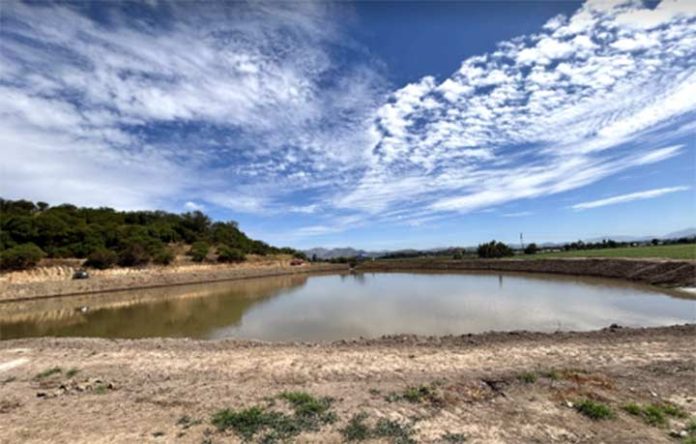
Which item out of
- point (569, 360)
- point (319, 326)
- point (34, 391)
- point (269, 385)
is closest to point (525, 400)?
point (569, 360)

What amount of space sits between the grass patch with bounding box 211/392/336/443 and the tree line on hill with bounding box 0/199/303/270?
144ft

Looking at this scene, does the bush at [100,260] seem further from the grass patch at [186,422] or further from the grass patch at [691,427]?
the grass patch at [691,427]

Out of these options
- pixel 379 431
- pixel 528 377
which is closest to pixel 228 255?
pixel 528 377

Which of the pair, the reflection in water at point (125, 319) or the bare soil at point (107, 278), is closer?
the reflection in water at point (125, 319)

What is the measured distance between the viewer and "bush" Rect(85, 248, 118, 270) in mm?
45312

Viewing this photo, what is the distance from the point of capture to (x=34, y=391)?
7.12 meters

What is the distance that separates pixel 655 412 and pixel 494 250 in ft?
194

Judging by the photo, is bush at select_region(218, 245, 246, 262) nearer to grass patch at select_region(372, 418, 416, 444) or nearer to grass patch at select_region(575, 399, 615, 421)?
grass patch at select_region(372, 418, 416, 444)

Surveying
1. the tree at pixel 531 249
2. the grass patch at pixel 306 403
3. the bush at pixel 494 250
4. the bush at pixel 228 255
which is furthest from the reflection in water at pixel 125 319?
the tree at pixel 531 249

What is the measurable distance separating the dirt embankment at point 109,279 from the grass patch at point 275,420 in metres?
35.1

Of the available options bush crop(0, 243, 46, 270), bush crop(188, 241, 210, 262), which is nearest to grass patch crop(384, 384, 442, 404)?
bush crop(0, 243, 46, 270)

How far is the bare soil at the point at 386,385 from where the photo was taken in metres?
4.85

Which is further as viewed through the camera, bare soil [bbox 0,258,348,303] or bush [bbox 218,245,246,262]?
bush [bbox 218,245,246,262]

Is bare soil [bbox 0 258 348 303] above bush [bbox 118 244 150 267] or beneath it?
beneath
